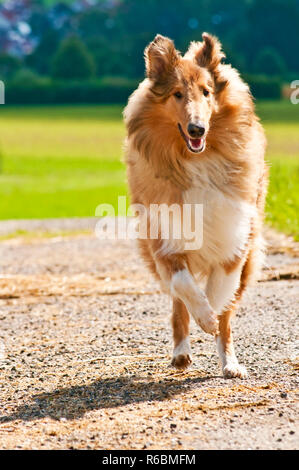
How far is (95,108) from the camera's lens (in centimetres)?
5309

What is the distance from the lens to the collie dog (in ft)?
19.0

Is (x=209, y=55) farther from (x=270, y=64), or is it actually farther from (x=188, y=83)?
(x=270, y=64)

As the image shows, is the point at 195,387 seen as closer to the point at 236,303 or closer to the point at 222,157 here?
the point at 236,303

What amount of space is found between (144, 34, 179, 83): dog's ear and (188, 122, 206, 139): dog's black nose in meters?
0.56

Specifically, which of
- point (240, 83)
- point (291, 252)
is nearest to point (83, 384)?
point (240, 83)

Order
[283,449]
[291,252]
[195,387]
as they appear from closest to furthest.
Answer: [283,449] < [195,387] < [291,252]

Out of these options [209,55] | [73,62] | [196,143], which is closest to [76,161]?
[73,62]

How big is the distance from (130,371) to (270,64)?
55.0 m

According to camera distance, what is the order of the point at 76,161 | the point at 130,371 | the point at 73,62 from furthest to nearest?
the point at 73,62 < the point at 76,161 < the point at 130,371

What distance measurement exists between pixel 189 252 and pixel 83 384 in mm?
1214

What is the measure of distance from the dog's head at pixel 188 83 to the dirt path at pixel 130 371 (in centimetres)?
170

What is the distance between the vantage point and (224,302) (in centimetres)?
598

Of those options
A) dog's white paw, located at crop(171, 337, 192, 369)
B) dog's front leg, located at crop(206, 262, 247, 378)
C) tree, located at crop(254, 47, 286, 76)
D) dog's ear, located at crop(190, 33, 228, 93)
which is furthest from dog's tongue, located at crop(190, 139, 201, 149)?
tree, located at crop(254, 47, 286, 76)

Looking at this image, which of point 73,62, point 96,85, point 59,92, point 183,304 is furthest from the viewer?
point 73,62
